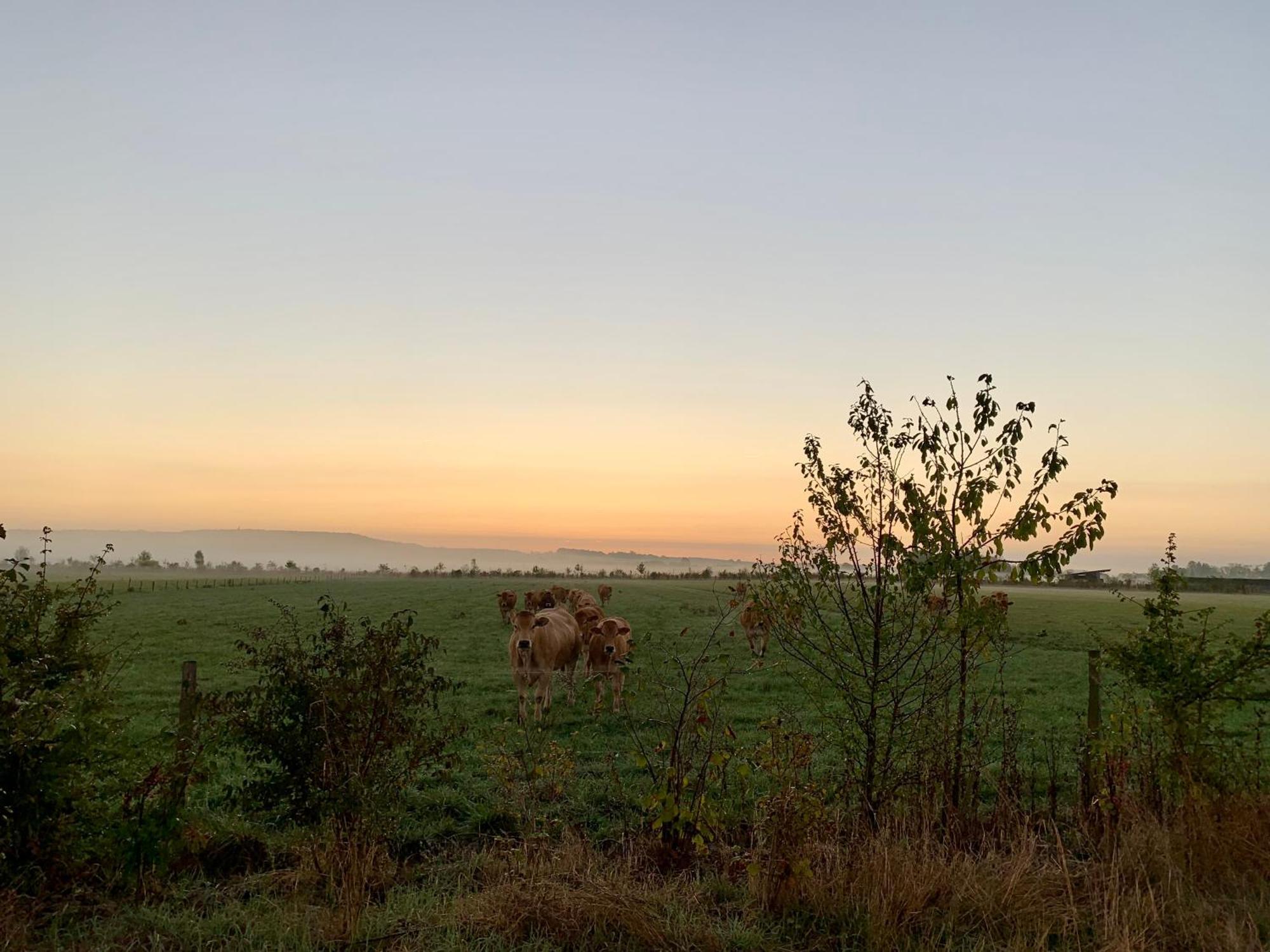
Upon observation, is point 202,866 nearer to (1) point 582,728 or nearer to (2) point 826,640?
(2) point 826,640

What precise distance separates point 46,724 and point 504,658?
733 inches

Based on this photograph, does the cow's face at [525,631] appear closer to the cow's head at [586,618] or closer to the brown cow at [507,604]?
the cow's head at [586,618]

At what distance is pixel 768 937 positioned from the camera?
19.2 feet

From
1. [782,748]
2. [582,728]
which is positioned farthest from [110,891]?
[582,728]

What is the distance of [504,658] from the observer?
79.5 feet

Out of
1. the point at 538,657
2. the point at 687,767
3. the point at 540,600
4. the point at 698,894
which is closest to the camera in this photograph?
the point at 698,894

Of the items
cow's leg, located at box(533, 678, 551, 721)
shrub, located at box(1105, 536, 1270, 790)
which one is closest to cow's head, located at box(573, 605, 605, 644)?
cow's leg, located at box(533, 678, 551, 721)

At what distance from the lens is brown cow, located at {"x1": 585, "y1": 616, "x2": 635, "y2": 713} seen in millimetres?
16891

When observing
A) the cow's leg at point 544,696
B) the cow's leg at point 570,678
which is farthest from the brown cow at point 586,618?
the cow's leg at point 544,696

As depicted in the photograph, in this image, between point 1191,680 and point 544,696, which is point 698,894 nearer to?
point 1191,680

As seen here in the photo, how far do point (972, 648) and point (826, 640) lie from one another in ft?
3.98

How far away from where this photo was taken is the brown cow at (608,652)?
16891 millimetres

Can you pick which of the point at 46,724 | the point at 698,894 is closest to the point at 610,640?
the point at 698,894

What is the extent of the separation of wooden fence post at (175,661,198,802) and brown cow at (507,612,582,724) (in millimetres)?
6979
